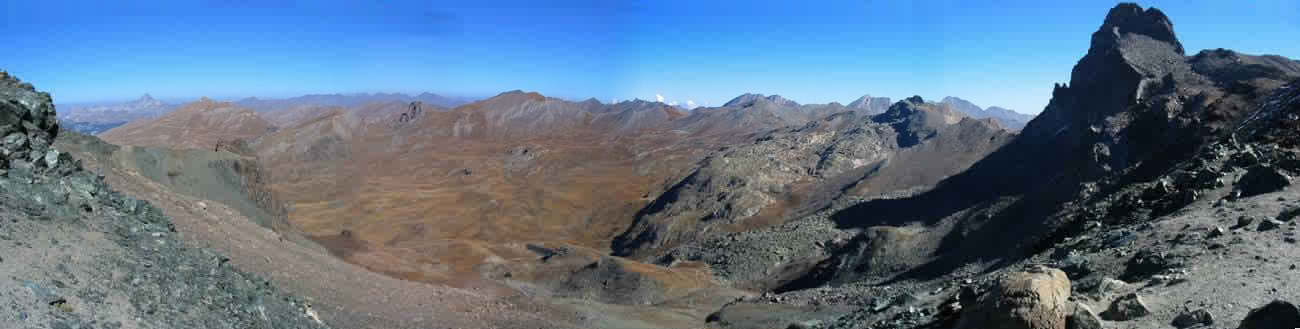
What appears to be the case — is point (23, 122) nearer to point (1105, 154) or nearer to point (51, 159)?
point (51, 159)

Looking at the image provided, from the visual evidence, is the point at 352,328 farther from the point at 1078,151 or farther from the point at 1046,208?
the point at 1078,151

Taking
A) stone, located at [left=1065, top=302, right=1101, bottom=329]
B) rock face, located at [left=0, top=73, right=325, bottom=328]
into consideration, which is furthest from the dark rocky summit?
rock face, located at [left=0, top=73, right=325, bottom=328]

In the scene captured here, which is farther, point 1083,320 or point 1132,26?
point 1132,26

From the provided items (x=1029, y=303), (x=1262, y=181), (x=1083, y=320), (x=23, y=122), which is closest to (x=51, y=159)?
(x=23, y=122)

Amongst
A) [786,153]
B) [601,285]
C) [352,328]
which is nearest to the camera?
[352,328]

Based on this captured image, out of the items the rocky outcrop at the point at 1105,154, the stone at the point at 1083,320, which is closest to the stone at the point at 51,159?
the stone at the point at 1083,320

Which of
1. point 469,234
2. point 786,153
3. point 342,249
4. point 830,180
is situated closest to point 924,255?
point 342,249

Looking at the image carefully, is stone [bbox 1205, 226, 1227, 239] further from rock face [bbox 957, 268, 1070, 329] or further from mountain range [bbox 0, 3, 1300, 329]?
rock face [bbox 957, 268, 1070, 329]
